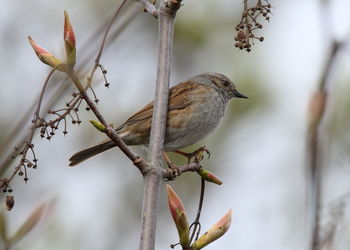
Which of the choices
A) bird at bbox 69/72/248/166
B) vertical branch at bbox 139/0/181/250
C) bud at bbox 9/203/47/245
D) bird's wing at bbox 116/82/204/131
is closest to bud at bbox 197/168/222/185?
vertical branch at bbox 139/0/181/250

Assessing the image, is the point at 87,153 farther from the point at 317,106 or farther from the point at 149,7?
the point at 317,106

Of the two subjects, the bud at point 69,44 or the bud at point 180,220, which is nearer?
the bud at point 69,44

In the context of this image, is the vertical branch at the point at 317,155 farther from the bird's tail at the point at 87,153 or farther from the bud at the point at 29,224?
the bird's tail at the point at 87,153

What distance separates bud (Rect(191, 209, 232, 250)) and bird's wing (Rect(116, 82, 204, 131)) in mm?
2259

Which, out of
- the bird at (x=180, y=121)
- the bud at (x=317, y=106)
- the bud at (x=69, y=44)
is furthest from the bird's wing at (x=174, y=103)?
the bud at (x=317, y=106)

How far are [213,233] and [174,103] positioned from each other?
2.41m

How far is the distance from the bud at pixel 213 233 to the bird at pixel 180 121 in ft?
6.74

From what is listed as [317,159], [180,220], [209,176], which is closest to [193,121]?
[209,176]

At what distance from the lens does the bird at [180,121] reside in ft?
14.8

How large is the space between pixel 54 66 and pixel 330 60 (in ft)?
3.13

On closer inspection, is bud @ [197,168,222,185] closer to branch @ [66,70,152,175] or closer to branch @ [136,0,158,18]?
branch @ [66,70,152,175]

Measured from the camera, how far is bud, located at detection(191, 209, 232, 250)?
2.26 m

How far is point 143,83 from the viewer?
23.3 ft

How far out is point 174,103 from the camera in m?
4.62
